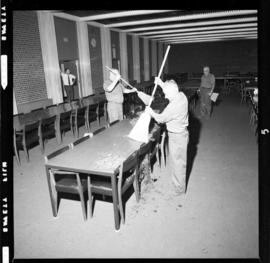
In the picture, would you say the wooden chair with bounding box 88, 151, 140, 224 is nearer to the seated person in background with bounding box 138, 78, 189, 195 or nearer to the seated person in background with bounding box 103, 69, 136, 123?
the seated person in background with bounding box 138, 78, 189, 195

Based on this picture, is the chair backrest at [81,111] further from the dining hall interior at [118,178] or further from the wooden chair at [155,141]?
the wooden chair at [155,141]

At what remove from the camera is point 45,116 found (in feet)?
17.1

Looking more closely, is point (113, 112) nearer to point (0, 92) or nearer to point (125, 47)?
point (0, 92)

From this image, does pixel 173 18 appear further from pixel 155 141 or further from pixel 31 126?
pixel 31 126

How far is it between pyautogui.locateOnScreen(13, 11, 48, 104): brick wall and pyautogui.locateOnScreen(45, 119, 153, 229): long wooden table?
4135 millimetres

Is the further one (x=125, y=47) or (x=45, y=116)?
(x=125, y=47)

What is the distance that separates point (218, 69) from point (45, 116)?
1621cm

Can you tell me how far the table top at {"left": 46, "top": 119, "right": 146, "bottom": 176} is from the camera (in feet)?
8.96

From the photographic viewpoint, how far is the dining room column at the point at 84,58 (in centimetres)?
923

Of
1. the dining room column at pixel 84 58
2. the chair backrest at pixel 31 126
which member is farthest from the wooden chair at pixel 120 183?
the dining room column at pixel 84 58

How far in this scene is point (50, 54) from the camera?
25.2 ft

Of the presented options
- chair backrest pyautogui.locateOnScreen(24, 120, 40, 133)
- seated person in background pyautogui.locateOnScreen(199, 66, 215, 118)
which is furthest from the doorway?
chair backrest pyautogui.locateOnScreen(24, 120, 40, 133)

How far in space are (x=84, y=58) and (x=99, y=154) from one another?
24.0 ft

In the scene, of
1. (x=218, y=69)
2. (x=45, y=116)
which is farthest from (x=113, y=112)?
(x=218, y=69)
